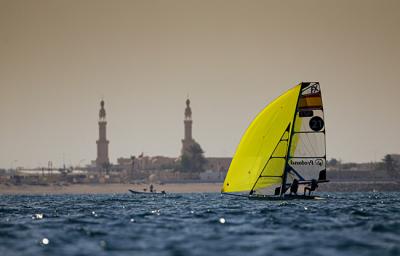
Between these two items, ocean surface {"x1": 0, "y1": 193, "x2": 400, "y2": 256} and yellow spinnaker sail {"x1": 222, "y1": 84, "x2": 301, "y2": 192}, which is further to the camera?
yellow spinnaker sail {"x1": 222, "y1": 84, "x2": 301, "y2": 192}

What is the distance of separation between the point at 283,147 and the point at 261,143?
7.49 feet

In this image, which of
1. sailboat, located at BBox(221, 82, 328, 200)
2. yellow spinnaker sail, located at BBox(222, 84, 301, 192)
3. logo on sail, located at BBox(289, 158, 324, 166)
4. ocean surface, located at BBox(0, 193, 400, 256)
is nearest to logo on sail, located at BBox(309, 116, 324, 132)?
sailboat, located at BBox(221, 82, 328, 200)

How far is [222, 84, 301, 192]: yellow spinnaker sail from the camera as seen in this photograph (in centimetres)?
8412

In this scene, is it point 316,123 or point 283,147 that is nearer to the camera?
point 316,123

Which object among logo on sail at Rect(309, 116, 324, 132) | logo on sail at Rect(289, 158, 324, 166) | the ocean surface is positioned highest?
logo on sail at Rect(309, 116, 324, 132)

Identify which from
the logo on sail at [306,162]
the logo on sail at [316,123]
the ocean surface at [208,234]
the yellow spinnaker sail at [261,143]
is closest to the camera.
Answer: the ocean surface at [208,234]

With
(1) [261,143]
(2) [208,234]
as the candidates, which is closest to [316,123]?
(1) [261,143]

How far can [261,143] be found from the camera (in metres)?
84.6

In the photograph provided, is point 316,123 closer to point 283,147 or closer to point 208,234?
point 283,147

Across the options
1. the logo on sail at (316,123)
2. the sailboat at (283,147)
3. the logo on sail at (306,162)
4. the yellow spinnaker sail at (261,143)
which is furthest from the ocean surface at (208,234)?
Result: the logo on sail at (316,123)

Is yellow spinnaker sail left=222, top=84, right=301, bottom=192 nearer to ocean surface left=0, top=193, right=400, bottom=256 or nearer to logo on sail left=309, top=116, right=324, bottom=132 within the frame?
logo on sail left=309, top=116, right=324, bottom=132

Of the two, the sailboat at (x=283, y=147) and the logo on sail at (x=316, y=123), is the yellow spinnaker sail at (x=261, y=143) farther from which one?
the logo on sail at (x=316, y=123)

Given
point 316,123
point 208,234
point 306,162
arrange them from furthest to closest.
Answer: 1. point 306,162
2. point 316,123
3. point 208,234

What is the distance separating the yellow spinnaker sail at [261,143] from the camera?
3312 inches
